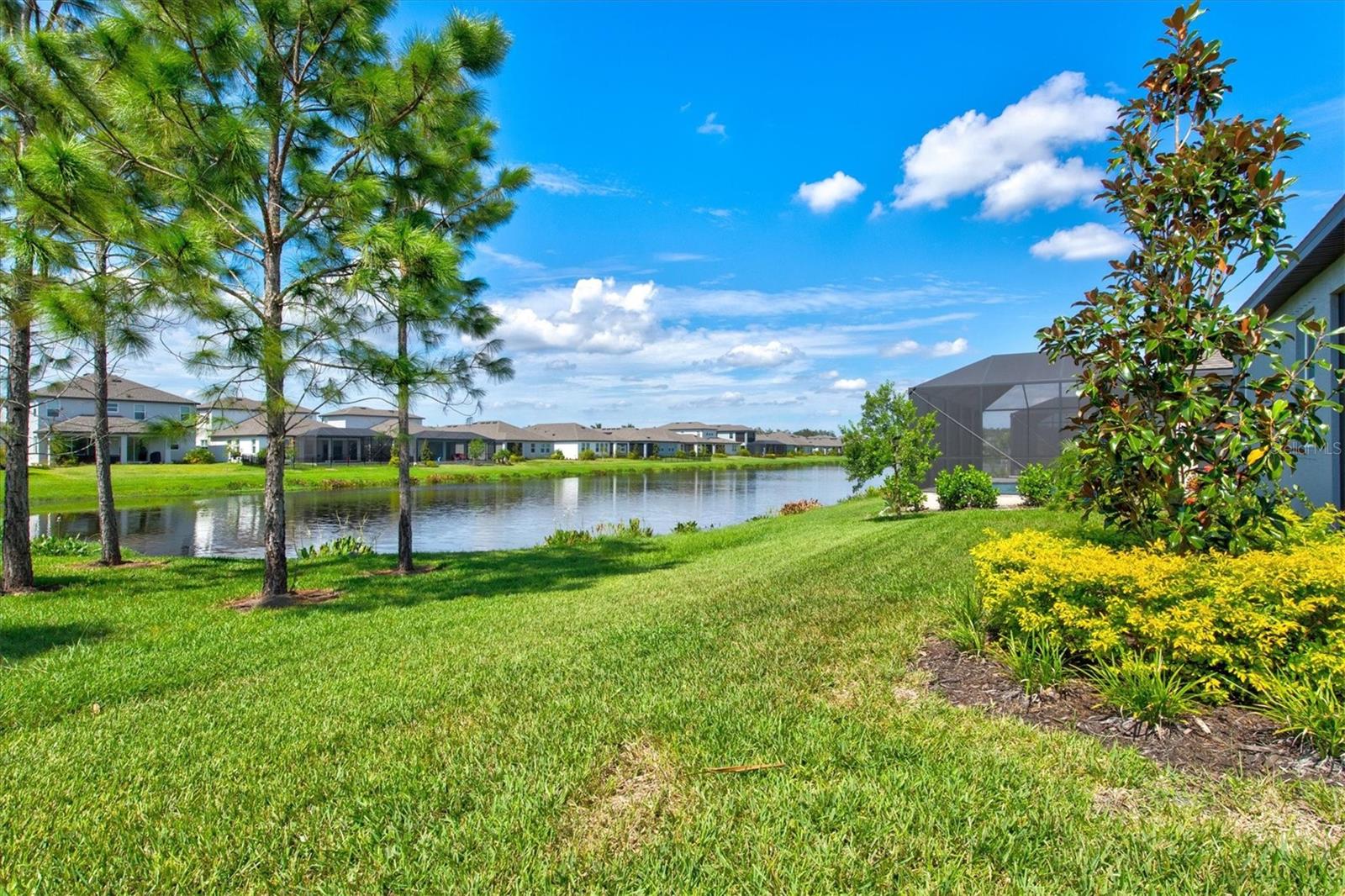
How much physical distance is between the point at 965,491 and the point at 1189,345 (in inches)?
494

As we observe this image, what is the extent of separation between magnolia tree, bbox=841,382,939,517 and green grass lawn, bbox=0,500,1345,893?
10.3m

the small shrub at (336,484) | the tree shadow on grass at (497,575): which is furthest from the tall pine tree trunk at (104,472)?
the small shrub at (336,484)

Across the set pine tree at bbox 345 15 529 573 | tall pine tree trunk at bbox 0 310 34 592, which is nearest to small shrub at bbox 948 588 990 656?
pine tree at bbox 345 15 529 573

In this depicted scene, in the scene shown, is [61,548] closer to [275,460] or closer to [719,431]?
[275,460]

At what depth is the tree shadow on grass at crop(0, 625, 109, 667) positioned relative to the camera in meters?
5.86

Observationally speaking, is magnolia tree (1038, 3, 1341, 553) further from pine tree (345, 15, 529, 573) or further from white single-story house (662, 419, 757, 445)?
white single-story house (662, 419, 757, 445)

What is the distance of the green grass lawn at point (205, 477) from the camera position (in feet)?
98.6

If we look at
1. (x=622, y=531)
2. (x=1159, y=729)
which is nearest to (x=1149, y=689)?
(x=1159, y=729)

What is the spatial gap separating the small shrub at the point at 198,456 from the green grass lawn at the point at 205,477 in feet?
1.87

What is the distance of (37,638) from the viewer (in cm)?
641

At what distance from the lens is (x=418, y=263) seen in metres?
6.70

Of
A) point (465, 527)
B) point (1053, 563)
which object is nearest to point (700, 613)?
point (1053, 563)

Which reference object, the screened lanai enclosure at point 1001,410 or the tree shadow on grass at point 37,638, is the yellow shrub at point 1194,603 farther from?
the screened lanai enclosure at point 1001,410

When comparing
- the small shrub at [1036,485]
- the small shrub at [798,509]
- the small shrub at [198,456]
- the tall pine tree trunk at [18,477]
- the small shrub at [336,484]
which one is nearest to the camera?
the tall pine tree trunk at [18,477]
